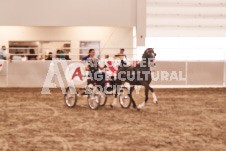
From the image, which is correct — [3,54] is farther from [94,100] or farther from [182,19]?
[182,19]

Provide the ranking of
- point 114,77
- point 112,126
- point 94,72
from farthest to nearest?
point 114,77 < point 94,72 < point 112,126

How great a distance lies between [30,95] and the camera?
1478 cm

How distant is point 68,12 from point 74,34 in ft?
9.09

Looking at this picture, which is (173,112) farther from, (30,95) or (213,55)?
(213,55)

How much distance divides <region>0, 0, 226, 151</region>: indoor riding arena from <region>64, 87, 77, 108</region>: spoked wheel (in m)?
0.04

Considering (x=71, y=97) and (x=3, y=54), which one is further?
(x=3, y=54)

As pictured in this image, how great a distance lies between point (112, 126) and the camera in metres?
8.29

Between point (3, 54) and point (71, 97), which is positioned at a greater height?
point (3, 54)

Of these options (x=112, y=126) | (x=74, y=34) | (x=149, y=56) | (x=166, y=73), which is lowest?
(x=112, y=126)

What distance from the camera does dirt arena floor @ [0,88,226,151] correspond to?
21.5 ft

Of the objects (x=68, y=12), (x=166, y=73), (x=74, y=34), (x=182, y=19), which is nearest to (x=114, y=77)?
(x=166, y=73)

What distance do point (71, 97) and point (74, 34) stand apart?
43.2 ft

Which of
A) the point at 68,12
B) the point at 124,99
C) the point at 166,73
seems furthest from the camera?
the point at 68,12

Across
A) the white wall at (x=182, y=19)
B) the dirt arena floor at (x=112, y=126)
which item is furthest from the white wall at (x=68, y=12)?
the dirt arena floor at (x=112, y=126)
